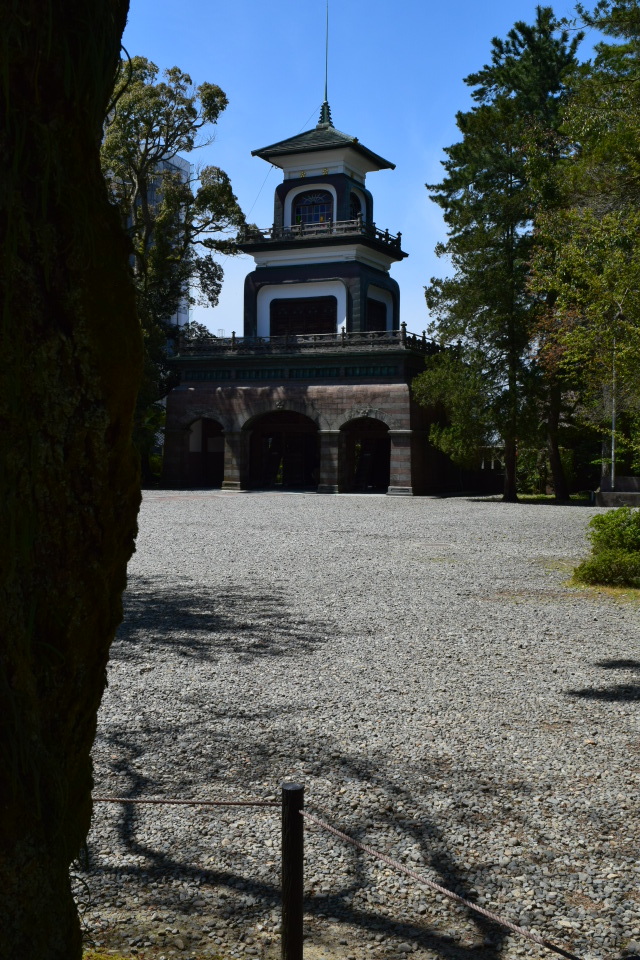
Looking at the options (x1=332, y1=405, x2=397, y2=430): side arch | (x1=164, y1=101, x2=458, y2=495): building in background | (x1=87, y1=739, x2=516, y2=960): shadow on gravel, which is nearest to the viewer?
(x1=87, y1=739, x2=516, y2=960): shadow on gravel

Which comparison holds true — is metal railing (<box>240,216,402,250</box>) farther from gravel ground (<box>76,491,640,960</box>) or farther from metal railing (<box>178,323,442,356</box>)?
gravel ground (<box>76,491,640,960</box>)

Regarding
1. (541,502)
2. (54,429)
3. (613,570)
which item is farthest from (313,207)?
(54,429)

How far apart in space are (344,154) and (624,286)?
25.3 m

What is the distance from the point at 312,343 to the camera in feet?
107

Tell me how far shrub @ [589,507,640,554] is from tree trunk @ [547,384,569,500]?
15.8 m

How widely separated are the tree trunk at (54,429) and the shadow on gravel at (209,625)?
201 inches

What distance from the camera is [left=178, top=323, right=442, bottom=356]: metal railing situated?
3130 centimetres

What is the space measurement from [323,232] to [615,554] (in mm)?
25295

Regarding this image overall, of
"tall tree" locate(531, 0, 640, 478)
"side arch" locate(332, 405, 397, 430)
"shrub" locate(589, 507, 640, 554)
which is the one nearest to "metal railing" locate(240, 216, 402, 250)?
"side arch" locate(332, 405, 397, 430)

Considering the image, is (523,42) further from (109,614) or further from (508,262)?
(109,614)

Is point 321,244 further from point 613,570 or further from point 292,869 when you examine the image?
point 292,869

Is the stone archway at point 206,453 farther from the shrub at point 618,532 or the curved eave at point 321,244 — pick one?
the shrub at point 618,532

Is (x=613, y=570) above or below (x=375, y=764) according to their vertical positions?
above

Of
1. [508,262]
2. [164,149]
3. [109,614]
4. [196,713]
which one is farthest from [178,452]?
[109,614]
